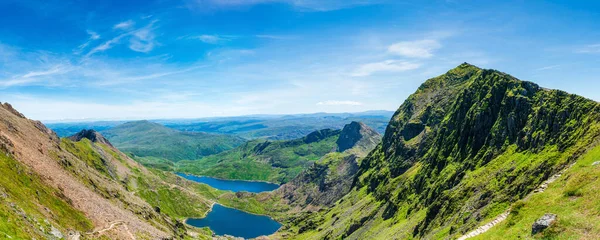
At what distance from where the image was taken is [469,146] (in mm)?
152625

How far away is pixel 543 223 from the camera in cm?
4741

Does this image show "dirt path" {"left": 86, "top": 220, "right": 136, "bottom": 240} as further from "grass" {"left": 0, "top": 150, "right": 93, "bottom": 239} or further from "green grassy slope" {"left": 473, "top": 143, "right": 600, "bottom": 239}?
"green grassy slope" {"left": 473, "top": 143, "right": 600, "bottom": 239}

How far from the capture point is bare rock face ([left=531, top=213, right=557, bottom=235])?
47.0 metres

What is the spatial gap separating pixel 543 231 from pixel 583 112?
7012 cm

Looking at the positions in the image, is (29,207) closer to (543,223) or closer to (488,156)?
(543,223)

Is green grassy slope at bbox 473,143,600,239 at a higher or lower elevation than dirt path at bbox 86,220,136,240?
higher

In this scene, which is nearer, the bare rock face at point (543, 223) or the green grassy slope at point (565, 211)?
Answer: the green grassy slope at point (565, 211)

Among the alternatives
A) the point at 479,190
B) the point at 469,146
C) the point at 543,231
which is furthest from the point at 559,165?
the point at 469,146

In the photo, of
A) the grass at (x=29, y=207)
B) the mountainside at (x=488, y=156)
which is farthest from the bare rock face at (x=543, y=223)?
the grass at (x=29, y=207)

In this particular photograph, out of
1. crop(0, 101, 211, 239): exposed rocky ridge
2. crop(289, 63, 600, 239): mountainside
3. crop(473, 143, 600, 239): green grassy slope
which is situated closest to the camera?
crop(473, 143, 600, 239): green grassy slope

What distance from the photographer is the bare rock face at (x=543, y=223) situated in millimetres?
47031

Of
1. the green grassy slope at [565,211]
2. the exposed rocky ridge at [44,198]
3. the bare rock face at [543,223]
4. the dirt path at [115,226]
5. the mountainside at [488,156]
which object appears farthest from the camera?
the dirt path at [115,226]

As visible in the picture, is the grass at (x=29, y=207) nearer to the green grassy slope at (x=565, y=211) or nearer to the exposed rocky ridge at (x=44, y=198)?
the exposed rocky ridge at (x=44, y=198)

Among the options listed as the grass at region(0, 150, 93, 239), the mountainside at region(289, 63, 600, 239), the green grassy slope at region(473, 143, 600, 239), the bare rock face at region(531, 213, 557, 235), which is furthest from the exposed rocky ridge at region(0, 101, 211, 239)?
the mountainside at region(289, 63, 600, 239)
